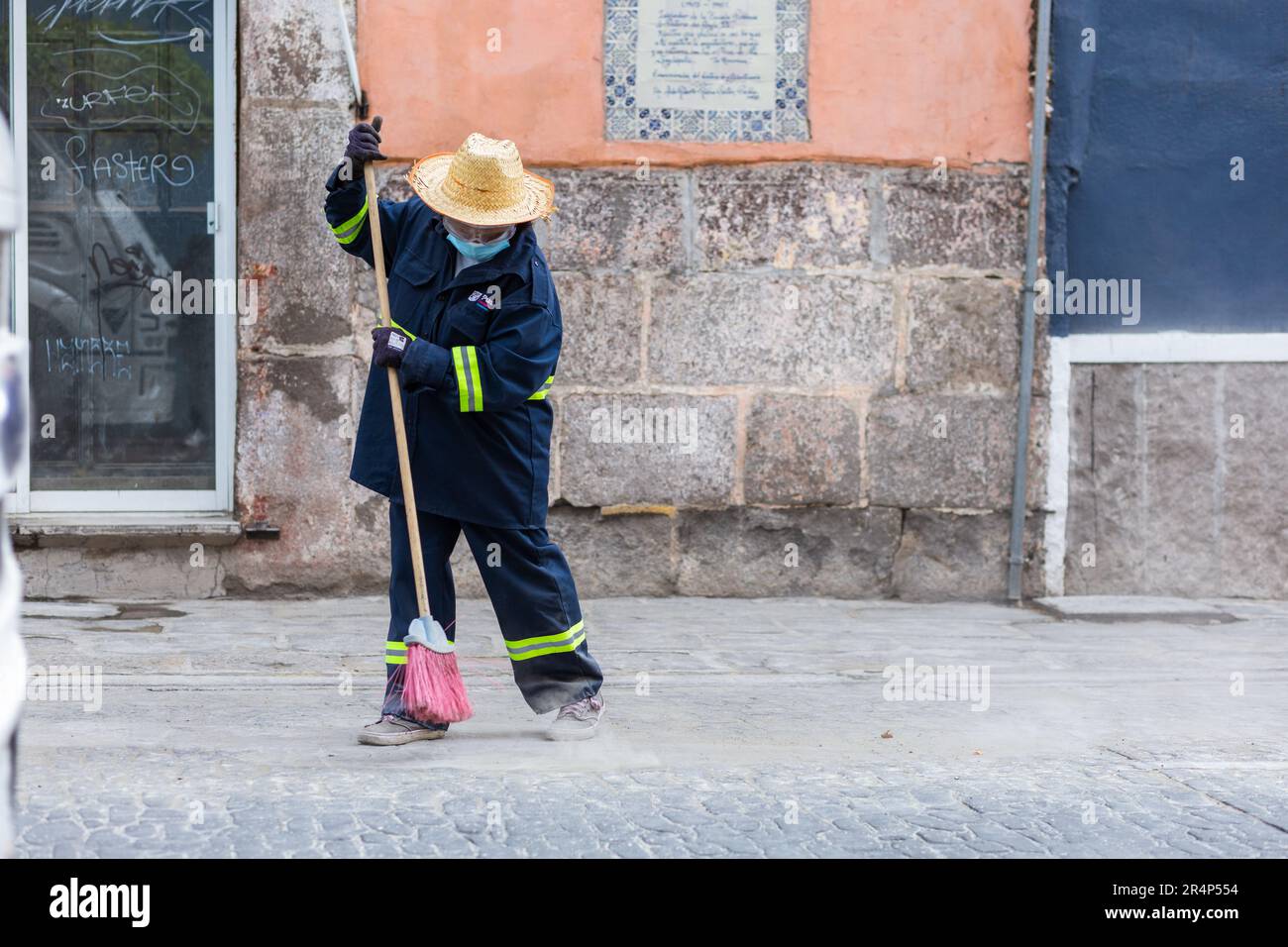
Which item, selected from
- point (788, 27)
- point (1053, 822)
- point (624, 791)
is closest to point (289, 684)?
point (624, 791)

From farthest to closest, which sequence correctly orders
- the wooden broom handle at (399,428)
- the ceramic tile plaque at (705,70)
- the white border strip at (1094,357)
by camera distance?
the white border strip at (1094,357), the ceramic tile plaque at (705,70), the wooden broom handle at (399,428)

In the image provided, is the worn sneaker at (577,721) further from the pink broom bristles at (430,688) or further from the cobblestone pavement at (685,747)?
the pink broom bristles at (430,688)

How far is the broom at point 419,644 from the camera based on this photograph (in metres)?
4.58

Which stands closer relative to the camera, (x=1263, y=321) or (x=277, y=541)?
(x=277, y=541)

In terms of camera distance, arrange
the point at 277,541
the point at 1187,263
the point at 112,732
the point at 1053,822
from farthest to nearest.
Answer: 1. the point at 1187,263
2. the point at 277,541
3. the point at 112,732
4. the point at 1053,822

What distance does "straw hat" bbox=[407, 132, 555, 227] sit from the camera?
4.53 meters

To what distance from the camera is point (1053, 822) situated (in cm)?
395

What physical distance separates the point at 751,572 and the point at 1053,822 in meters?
3.74

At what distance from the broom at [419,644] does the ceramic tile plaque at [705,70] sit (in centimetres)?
306

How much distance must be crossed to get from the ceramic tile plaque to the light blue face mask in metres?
3.07

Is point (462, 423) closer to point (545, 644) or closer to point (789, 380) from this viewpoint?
point (545, 644)

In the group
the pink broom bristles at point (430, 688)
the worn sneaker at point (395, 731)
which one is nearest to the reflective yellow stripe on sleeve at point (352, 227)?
the pink broom bristles at point (430, 688)

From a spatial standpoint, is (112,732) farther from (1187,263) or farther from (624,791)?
(1187,263)

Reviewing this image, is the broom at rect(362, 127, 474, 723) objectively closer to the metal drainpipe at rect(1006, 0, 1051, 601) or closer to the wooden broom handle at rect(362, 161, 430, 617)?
the wooden broom handle at rect(362, 161, 430, 617)
